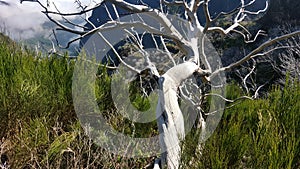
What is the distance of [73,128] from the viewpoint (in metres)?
1.81

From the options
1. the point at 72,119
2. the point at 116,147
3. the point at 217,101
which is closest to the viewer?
the point at 116,147

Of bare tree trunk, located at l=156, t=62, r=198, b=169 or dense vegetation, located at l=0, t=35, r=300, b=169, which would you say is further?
bare tree trunk, located at l=156, t=62, r=198, b=169

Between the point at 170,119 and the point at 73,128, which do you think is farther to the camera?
the point at 73,128

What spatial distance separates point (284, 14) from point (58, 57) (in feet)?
79.8

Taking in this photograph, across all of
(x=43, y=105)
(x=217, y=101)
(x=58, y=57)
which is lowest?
(x=217, y=101)

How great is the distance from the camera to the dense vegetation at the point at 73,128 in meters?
1.19

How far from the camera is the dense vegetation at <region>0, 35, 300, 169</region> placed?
119 cm

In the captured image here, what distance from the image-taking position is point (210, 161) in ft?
3.93

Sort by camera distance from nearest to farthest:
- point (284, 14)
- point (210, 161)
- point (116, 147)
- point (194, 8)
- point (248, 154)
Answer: point (210, 161), point (248, 154), point (116, 147), point (194, 8), point (284, 14)

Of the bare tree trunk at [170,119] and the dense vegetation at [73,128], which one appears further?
the bare tree trunk at [170,119]

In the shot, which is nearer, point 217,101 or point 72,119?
point 72,119

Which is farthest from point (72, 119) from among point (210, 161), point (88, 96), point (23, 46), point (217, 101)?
point (217, 101)

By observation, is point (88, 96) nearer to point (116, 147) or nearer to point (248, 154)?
point (116, 147)

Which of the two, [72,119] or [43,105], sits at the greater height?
[43,105]
